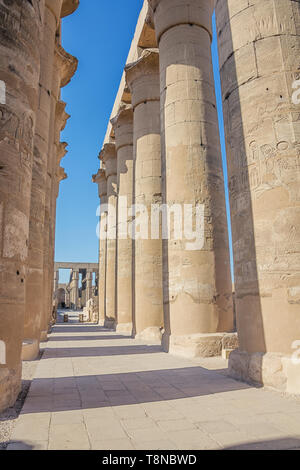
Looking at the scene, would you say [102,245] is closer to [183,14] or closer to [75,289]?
[183,14]

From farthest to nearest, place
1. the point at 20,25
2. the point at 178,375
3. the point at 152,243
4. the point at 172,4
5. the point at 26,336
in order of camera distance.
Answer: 1. the point at 152,243
2. the point at 172,4
3. the point at 26,336
4. the point at 178,375
5. the point at 20,25

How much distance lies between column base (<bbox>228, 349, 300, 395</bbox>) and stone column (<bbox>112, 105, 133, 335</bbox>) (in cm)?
939

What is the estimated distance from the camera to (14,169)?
3.72 metres

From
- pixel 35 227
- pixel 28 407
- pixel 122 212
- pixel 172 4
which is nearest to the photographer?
pixel 28 407

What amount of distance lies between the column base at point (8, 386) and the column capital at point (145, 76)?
1048 cm

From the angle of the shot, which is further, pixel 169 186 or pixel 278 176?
pixel 169 186

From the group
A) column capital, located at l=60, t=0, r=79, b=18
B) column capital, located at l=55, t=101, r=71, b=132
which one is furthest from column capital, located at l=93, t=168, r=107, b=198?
column capital, located at l=60, t=0, r=79, b=18

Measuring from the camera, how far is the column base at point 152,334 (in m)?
10.1

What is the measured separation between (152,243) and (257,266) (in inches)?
253

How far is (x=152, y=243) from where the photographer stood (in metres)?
10.9

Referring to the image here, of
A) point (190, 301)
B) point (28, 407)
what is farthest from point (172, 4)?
point (28, 407)

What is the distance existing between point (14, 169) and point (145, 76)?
9622mm

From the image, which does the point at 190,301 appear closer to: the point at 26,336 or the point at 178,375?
the point at 178,375

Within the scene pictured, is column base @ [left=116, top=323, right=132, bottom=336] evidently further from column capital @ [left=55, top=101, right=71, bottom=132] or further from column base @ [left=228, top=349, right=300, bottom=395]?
column base @ [left=228, top=349, right=300, bottom=395]
